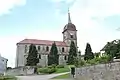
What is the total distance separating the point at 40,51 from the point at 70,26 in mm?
16092

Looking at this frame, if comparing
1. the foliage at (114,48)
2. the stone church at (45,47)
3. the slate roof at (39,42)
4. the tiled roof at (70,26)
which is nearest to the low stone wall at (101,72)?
the foliage at (114,48)

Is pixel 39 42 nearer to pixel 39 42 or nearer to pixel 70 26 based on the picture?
pixel 39 42

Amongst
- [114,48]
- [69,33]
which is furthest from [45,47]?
[114,48]

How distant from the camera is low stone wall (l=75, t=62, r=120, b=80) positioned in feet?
54.5

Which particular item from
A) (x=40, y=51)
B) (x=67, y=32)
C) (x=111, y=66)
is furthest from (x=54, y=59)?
(x=111, y=66)

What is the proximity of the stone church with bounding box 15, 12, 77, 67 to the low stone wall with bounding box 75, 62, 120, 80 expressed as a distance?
6104 centimetres

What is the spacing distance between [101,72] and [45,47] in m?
69.7

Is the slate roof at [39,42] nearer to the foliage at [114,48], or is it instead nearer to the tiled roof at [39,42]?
the tiled roof at [39,42]

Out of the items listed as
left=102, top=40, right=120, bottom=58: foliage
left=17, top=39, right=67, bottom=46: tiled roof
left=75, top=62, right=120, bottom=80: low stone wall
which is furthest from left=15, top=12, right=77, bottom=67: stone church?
left=102, top=40, right=120, bottom=58: foliage

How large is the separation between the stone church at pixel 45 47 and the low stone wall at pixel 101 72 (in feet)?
200

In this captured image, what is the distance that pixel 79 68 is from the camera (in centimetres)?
2497

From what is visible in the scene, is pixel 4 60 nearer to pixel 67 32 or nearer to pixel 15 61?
pixel 15 61

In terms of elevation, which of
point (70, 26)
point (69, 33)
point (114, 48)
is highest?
point (70, 26)

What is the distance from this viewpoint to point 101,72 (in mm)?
18766
